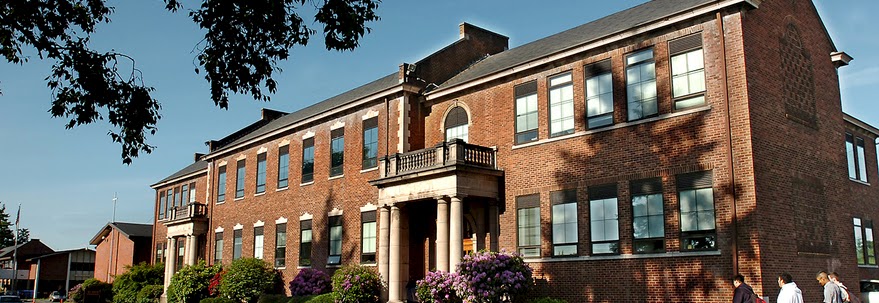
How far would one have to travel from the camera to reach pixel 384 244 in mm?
26641

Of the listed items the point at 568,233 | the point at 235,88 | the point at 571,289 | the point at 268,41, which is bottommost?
the point at 571,289

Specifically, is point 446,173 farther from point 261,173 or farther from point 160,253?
point 160,253

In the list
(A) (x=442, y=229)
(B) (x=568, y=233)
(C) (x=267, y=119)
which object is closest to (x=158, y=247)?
(C) (x=267, y=119)

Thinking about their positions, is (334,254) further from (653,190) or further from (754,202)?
(754,202)

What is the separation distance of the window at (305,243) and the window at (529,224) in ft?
39.4

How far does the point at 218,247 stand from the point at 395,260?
703 inches

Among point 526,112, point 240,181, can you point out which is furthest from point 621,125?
point 240,181

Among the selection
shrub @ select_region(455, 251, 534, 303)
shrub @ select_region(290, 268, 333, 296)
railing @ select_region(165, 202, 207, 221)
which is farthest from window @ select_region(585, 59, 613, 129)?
railing @ select_region(165, 202, 207, 221)

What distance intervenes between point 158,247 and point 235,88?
41.6 m

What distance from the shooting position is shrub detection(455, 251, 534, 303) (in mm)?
21156

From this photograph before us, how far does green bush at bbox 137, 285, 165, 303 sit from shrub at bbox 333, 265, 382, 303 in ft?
67.1

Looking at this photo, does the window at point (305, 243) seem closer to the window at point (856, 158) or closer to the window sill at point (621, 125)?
the window sill at point (621, 125)

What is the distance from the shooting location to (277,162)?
35.9 metres

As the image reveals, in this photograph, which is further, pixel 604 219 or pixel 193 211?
pixel 193 211
